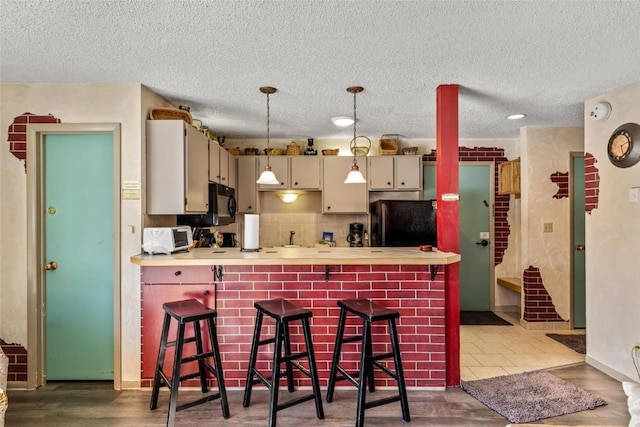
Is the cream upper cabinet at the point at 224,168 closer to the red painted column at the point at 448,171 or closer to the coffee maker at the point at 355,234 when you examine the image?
the coffee maker at the point at 355,234

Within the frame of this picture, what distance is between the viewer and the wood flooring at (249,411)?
226cm

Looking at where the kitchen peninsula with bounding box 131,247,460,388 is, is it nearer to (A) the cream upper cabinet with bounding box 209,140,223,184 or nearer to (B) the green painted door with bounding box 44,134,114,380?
(B) the green painted door with bounding box 44,134,114,380

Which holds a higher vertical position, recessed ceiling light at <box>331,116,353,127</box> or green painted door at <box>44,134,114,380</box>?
recessed ceiling light at <box>331,116,353,127</box>

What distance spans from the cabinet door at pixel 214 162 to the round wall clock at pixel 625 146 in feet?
11.2

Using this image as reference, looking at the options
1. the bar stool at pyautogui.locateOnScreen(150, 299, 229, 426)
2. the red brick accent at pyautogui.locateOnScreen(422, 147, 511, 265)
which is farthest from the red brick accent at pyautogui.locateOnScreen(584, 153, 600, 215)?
the bar stool at pyautogui.locateOnScreen(150, 299, 229, 426)

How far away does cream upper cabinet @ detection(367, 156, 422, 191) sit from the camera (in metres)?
4.62

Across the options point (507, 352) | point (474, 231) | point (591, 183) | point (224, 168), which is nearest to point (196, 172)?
point (224, 168)

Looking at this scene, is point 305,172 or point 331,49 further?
point 305,172

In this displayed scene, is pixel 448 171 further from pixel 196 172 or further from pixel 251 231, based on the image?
pixel 196 172

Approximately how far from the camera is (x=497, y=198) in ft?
16.0

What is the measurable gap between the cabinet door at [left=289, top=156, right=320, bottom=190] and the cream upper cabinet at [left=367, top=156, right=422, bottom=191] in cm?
66

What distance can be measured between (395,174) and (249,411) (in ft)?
10.4

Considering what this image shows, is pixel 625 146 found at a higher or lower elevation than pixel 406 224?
higher

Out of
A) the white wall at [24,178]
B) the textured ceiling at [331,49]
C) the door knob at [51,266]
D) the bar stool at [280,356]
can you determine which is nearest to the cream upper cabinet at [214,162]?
the textured ceiling at [331,49]
